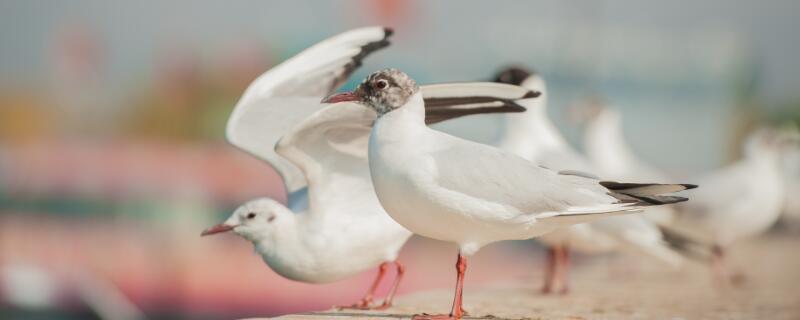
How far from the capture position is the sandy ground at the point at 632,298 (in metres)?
5.96

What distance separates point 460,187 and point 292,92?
5.90 feet

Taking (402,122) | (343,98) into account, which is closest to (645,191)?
(402,122)

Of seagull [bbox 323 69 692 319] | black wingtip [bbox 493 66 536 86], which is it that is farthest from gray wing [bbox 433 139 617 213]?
black wingtip [bbox 493 66 536 86]

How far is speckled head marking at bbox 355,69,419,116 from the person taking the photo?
450 centimetres

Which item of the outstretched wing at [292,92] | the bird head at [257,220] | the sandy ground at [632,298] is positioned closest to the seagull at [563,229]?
the sandy ground at [632,298]

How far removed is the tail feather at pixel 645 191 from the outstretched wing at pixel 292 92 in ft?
5.84

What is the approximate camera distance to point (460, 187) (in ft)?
14.3

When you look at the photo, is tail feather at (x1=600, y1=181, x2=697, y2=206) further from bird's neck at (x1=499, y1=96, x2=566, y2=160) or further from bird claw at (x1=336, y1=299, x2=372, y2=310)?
bird's neck at (x1=499, y1=96, x2=566, y2=160)

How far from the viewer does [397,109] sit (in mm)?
4492

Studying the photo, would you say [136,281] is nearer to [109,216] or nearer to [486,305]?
[109,216]

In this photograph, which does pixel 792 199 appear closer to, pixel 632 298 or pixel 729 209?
pixel 729 209

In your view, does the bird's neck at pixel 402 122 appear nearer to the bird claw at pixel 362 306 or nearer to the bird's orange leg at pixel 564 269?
the bird claw at pixel 362 306

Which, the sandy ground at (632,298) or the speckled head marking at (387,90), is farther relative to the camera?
the sandy ground at (632,298)

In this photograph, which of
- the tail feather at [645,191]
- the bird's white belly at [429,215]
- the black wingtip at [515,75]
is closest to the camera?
the bird's white belly at [429,215]
